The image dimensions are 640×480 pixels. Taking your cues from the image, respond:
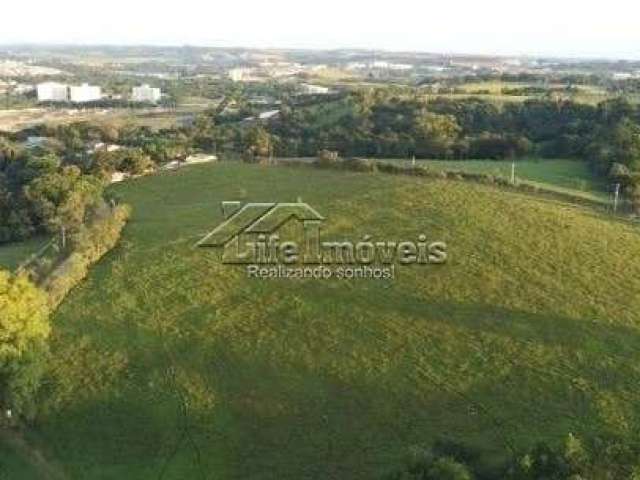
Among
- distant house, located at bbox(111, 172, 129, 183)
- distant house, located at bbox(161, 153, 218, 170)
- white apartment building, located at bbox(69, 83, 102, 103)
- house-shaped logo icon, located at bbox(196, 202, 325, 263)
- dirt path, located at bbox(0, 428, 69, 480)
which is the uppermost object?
house-shaped logo icon, located at bbox(196, 202, 325, 263)

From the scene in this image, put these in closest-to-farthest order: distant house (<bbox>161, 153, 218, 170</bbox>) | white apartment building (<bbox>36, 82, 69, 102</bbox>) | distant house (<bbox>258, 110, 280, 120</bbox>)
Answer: distant house (<bbox>161, 153, 218, 170</bbox>)
distant house (<bbox>258, 110, 280, 120</bbox>)
white apartment building (<bbox>36, 82, 69, 102</bbox>)

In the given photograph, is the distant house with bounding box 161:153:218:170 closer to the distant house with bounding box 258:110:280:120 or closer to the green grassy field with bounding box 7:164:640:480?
the distant house with bounding box 258:110:280:120

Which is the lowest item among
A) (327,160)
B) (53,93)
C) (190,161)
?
(53,93)

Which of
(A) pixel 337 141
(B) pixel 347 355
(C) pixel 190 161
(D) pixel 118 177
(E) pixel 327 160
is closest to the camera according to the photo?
(B) pixel 347 355

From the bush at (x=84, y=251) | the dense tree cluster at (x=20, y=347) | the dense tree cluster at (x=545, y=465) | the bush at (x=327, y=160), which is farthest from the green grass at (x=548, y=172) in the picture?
the dense tree cluster at (x=20, y=347)

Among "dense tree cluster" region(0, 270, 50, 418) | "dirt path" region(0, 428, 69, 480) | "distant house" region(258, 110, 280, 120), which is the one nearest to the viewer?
"dirt path" region(0, 428, 69, 480)

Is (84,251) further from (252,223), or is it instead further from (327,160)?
(327,160)

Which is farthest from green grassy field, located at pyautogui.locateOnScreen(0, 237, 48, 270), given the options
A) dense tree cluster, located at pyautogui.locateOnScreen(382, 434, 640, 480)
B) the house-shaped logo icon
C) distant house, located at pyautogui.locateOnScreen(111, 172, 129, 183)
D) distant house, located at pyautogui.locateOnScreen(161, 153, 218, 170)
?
dense tree cluster, located at pyautogui.locateOnScreen(382, 434, 640, 480)

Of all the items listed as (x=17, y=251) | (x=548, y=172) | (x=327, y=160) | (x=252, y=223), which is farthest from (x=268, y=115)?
(x=252, y=223)
